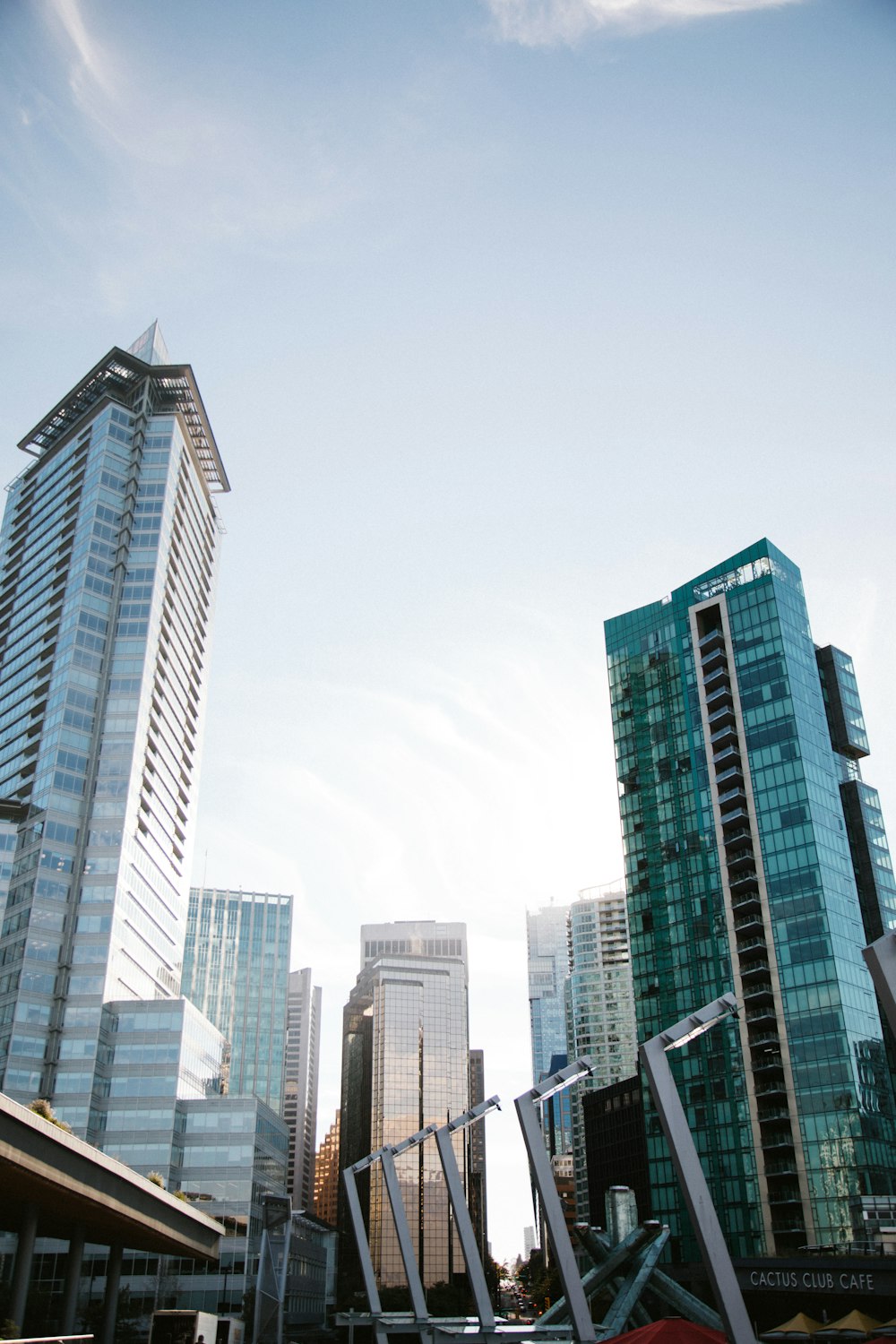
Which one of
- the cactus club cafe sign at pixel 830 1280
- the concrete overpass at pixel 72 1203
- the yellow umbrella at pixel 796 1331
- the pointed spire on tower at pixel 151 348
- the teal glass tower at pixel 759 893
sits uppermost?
the pointed spire on tower at pixel 151 348

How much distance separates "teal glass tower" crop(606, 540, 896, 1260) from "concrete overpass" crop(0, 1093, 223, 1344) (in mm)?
48446

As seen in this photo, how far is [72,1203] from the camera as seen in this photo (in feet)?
143

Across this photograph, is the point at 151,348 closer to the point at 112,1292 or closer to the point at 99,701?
the point at 99,701

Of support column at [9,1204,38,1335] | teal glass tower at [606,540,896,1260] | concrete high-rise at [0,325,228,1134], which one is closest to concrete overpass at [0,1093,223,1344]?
support column at [9,1204,38,1335]

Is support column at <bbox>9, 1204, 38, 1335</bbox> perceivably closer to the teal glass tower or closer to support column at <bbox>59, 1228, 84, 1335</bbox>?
support column at <bbox>59, 1228, 84, 1335</bbox>

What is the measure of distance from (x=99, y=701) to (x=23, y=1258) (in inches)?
3611

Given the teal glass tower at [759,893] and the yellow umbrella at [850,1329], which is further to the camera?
the teal glass tower at [759,893]

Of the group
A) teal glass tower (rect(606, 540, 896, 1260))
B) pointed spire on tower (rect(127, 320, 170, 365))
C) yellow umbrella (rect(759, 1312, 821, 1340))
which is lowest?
yellow umbrella (rect(759, 1312, 821, 1340))

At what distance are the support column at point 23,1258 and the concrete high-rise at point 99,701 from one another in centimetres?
6880

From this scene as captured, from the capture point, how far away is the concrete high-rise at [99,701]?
369ft

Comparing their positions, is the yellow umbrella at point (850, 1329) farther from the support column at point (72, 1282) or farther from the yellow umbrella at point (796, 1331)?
the support column at point (72, 1282)

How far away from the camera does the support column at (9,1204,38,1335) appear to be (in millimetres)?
40812

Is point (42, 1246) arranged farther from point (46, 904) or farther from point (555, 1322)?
point (555, 1322)

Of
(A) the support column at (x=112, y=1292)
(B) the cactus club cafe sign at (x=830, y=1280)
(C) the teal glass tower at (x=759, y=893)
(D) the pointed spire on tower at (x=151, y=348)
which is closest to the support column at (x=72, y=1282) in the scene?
(A) the support column at (x=112, y=1292)
